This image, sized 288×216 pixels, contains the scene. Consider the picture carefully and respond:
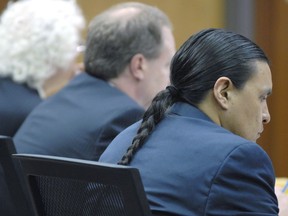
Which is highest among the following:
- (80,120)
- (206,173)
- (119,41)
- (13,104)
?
(206,173)

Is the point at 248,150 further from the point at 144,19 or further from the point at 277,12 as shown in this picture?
the point at 277,12

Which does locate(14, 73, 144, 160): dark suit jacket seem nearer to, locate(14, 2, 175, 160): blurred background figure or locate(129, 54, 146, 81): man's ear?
locate(14, 2, 175, 160): blurred background figure

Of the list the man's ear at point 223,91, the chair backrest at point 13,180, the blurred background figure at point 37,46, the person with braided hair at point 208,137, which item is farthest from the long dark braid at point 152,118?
the blurred background figure at point 37,46

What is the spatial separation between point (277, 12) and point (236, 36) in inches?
118

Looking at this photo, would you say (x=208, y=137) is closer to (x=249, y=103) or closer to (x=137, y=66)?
(x=249, y=103)

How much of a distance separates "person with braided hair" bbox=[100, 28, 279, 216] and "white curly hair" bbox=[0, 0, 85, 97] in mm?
1684

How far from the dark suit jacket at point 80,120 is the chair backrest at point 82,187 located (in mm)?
869

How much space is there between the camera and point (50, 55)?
3820 millimetres

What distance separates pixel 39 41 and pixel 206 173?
6.94 feet

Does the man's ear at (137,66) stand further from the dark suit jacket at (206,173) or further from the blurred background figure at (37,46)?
the dark suit jacket at (206,173)

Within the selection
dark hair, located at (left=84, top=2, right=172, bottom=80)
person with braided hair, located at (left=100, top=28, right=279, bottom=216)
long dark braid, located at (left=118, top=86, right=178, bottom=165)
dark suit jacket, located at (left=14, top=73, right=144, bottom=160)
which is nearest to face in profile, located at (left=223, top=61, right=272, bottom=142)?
person with braided hair, located at (left=100, top=28, right=279, bottom=216)

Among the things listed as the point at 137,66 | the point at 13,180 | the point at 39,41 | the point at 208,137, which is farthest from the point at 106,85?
the point at 208,137

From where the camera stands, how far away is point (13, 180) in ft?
7.12

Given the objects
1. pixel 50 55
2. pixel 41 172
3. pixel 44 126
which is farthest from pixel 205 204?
pixel 50 55
